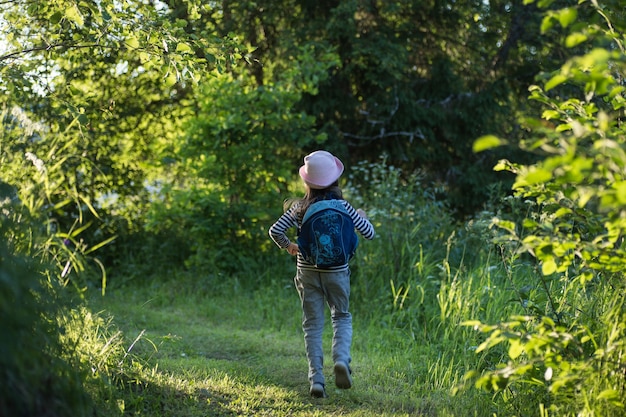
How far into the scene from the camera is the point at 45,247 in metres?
4.06

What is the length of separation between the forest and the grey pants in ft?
0.84

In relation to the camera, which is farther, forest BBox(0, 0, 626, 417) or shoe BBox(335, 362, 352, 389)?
shoe BBox(335, 362, 352, 389)

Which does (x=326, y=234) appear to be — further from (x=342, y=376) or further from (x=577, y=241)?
(x=577, y=241)

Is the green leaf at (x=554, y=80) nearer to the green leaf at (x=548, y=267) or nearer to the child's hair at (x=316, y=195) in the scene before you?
the green leaf at (x=548, y=267)

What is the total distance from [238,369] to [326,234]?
1.35m

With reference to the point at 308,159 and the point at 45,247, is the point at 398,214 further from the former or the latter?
the point at 45,247

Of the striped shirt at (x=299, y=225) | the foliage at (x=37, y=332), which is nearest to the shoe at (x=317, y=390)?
the striped shirt at (x=299, y=225)

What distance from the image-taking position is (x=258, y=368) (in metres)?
5.43

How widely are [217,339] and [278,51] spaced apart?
18.9ft

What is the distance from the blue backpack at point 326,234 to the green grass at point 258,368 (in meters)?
0.87

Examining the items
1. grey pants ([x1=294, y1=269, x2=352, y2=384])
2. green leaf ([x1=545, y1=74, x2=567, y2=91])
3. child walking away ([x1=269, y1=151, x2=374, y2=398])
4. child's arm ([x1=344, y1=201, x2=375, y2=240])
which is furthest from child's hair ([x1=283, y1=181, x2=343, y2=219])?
green leaf ([x1=545, y1=74, x2=567, y2=91])

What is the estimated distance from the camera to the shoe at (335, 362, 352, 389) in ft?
14.9

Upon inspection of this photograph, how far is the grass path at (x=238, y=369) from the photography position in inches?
171

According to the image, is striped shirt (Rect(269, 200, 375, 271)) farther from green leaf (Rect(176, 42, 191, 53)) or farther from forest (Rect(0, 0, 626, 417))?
green leaf (Rect(176, 42, 191, 53))
